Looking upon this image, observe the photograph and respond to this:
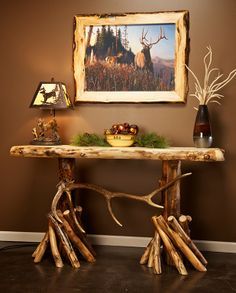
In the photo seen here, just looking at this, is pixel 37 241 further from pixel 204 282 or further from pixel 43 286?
pixel 204 282

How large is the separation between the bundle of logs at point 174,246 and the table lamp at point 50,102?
1089 millimetres

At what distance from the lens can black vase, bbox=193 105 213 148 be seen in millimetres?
3283

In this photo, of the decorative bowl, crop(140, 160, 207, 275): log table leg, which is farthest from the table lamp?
crop(140, 160, 207, 275): log table leg

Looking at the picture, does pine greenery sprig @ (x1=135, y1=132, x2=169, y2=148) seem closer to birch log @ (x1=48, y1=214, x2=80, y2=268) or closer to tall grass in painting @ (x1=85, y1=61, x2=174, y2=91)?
tall grass in painting @ (x1=85, y1=61, x2=174, y2=91)

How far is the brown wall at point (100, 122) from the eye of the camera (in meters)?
3.61

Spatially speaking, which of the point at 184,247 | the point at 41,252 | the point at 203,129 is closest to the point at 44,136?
the point at 41,252

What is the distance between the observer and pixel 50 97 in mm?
3424

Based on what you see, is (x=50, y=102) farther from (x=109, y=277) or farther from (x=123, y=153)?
(x=109, y=277)

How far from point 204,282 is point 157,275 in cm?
33

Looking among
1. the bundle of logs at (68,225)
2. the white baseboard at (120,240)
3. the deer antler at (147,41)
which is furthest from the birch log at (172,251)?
the deer antler at (147,41)

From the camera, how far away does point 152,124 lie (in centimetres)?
371

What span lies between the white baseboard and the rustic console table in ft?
1.34

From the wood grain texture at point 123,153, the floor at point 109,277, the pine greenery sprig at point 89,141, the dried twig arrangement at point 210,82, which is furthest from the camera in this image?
the dried twig arrangement at point 210,82

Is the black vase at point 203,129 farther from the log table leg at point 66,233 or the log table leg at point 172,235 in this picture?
the log table leg at point 66,233
